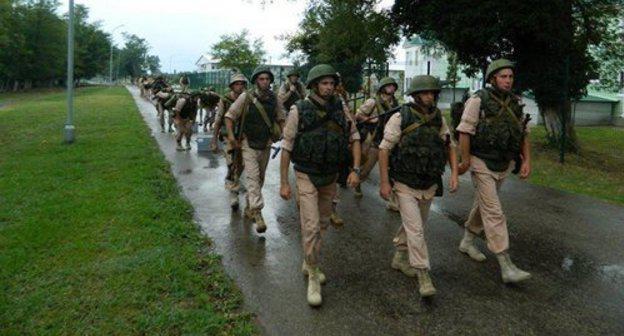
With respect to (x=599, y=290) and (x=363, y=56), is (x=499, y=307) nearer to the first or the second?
(x=599, y=290)

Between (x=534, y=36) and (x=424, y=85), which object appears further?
(x=534, y=36)

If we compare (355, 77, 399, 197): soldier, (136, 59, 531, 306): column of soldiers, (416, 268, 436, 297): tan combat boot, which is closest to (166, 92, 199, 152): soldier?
(355, 77, 399, 197): soldier

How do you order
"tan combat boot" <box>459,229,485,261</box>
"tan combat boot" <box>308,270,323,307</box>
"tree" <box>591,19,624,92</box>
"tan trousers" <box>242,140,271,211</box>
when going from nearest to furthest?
"tan combat boot" <box>308,270,323,307</box> < "tan combat boot" <box>459,229,485,261</box> < "tan trousers" <box>242,140,271,211</box> < "tree" <box>591,19,624,92</box>

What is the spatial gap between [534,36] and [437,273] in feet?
34.2

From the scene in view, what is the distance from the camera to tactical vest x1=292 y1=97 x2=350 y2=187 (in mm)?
4691

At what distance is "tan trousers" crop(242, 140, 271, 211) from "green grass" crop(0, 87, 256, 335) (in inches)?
30.0

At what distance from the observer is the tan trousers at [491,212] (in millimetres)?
5059

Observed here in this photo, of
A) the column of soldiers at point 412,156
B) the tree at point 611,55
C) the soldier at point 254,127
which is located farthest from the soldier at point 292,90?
the tree at point 611,55

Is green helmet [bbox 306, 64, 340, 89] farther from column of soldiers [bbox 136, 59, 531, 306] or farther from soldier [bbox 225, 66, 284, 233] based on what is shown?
soldier [bbox 225, 66, 284, 233]

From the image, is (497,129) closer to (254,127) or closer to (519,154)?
(519,154)

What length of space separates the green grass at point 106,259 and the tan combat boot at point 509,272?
2337mm

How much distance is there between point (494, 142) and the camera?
16.6ft

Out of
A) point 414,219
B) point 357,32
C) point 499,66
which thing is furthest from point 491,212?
point 357,32

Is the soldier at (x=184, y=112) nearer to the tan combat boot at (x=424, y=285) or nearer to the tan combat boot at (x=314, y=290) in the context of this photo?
the tan combat boot at (x=314, y=290)
